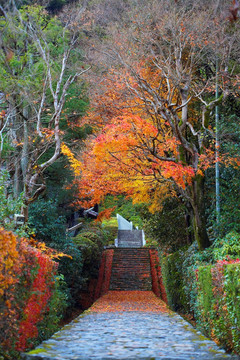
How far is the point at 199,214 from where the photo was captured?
13.2 m

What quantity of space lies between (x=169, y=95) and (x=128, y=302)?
8.79 meters

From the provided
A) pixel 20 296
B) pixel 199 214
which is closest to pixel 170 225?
pixel 199 214

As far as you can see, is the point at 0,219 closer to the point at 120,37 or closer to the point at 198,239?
the point at 198,239

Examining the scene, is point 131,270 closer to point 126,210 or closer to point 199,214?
point 199,214

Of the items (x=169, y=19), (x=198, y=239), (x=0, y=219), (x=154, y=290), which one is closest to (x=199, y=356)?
(x=0, y=219)

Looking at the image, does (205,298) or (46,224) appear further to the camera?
(46,224)

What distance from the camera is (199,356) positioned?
18.4ft

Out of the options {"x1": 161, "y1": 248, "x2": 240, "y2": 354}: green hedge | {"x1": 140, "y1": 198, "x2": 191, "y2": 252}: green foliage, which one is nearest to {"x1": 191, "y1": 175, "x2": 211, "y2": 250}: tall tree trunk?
{"x1": 161, "y1": 248, "x2": 240, "y2": 354}: green hedge

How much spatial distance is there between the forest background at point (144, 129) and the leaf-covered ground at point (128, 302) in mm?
974

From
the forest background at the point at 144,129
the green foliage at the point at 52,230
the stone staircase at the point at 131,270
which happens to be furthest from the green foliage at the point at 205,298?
the stone staircase at the point at 131,270

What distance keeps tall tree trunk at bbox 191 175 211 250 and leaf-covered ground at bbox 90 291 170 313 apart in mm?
3317

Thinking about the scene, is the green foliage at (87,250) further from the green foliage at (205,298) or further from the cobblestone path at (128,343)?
the green foliage at (205,298)

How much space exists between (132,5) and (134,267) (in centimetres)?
1472

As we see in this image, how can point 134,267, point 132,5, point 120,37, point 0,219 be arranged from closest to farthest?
point 0,219
point 120,37
point 132,5
point 134,267
